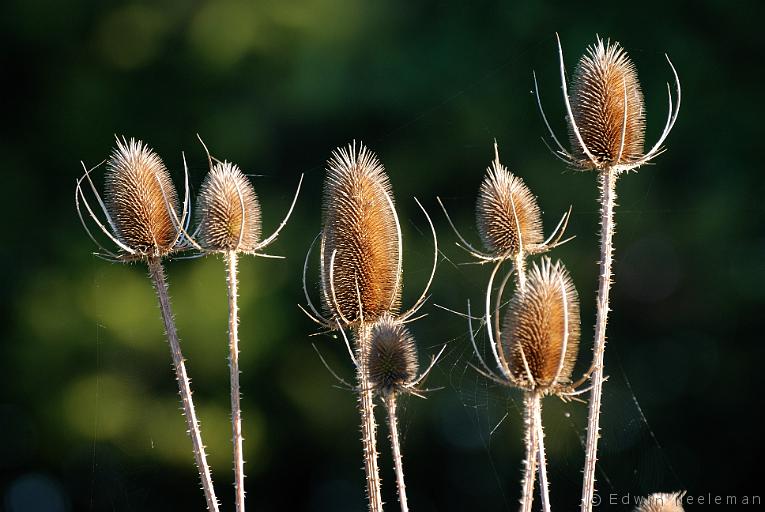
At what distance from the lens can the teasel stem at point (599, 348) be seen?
5.62 feet

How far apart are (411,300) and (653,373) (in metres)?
1.31

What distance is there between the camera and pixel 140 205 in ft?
6.79

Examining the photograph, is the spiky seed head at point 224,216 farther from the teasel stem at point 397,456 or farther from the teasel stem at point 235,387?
the teasel stem at point 397,456

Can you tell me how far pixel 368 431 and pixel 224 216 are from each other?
0.56 m

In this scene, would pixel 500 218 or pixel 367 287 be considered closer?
pixel 367 287

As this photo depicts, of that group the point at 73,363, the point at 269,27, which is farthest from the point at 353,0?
the point at 73,363

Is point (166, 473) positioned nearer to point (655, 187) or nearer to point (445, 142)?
point (445, 142)

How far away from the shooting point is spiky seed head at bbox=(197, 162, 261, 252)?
2096 millimetres

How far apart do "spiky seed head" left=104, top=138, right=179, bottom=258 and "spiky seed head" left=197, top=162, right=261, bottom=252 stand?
7cm

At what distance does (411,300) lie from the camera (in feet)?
15.9

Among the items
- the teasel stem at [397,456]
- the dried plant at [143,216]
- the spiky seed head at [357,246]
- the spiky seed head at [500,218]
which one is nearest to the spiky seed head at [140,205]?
the dried plant at [143,216]

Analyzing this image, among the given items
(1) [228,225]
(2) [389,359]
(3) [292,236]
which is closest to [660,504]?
(2) [389,359]

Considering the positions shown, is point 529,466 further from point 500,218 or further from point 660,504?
point 500,218

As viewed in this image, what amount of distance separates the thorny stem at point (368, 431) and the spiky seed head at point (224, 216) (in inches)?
13.4
